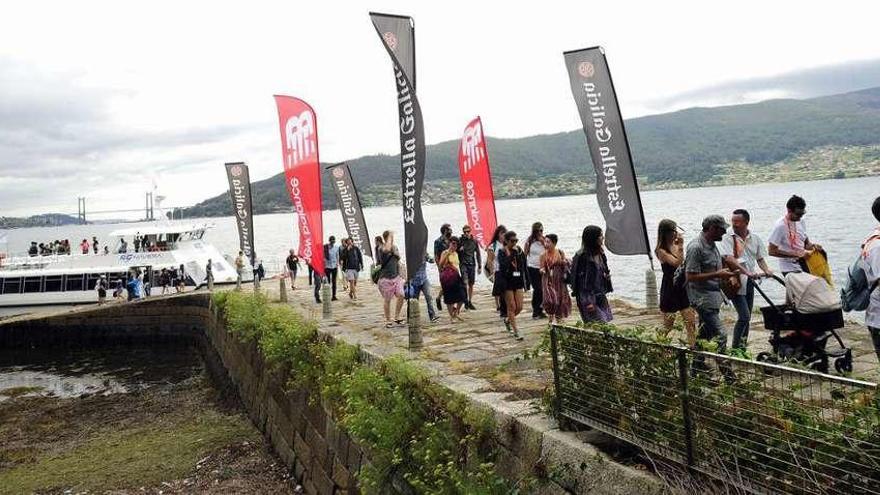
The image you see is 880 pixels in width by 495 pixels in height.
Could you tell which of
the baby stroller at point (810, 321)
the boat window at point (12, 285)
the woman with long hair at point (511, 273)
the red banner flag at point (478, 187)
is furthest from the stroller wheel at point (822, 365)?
the boat window at point (12, 285)

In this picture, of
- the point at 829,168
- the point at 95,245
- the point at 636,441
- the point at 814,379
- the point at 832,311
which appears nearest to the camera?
the point at 814,379

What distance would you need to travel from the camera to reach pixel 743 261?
8.20 m

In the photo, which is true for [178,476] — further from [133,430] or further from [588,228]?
[588,228]

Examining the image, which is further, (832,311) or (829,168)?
(829,168)

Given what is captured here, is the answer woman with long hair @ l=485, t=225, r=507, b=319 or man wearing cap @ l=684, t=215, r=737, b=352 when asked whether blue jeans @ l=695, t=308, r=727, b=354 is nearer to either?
man wearing cap @ l=684, t=215, r=737, b=352

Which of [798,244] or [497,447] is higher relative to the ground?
[798,244]

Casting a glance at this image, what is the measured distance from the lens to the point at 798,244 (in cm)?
805

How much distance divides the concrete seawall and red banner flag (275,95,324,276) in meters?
2.86

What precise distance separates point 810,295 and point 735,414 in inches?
125

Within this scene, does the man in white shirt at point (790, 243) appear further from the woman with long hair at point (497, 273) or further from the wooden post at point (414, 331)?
the wooden post at point (414, 331)

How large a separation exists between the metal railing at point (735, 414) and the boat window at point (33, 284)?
111 feet

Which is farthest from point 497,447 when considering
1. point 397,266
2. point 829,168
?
point 829,168

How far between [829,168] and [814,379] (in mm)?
203932

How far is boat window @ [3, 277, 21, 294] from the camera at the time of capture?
106 feet
